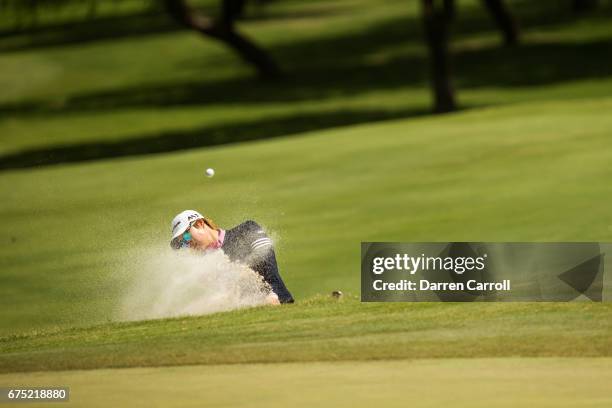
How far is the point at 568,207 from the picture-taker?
1636 centimetres

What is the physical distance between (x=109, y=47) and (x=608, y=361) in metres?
45.9

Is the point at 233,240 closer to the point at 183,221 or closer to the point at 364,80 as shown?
the point at 183,221

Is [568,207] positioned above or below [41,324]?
above

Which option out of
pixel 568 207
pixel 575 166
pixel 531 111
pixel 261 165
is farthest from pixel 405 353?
pixel 531 111

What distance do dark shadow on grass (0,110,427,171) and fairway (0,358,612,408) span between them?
75.1 ft

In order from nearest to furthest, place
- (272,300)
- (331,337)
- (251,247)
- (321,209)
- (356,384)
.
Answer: (356,384) < (331,337) < (251,247) < (272,300) < (321,209)

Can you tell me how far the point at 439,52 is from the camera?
98.5 ft

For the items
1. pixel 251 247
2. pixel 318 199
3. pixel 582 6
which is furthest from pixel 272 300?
pixel 582 6

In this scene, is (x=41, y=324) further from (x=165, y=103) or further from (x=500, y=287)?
(x=165, y=103)

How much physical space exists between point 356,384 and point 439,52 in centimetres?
2275

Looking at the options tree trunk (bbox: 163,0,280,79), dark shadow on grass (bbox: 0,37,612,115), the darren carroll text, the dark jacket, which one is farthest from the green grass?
tree trunk (bbox: 163,0,280,79)

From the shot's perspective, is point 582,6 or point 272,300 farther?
point 582,6

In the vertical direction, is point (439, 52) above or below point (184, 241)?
above

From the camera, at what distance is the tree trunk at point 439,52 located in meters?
29.2
